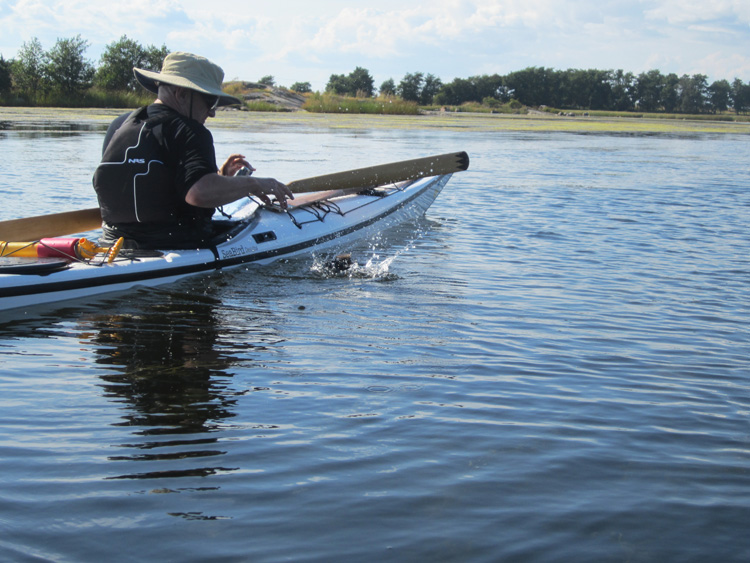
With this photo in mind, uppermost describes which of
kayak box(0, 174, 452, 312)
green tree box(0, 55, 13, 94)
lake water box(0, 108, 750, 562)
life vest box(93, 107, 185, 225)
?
green tree box(0, 55, 13, 94)

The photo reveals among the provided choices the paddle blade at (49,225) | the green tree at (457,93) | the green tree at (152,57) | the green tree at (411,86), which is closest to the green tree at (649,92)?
the green tree at (457,93)

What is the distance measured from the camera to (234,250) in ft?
18.1

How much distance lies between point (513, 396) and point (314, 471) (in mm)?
1118

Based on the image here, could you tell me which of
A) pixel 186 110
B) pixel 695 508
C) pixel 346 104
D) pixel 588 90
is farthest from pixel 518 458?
pixel 588 90

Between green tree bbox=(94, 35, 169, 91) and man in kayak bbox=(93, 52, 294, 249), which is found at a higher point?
green tree bbox=(94, 35, 169, 91)

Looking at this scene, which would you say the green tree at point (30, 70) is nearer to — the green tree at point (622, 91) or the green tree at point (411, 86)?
the green tree at point (411, 86)

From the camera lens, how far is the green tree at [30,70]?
37406 mm

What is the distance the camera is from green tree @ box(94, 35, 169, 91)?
3950 cm

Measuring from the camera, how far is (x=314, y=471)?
2.46 m

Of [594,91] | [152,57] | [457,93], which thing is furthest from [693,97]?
[152,57]

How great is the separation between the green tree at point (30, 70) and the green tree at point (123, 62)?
286 centimetres

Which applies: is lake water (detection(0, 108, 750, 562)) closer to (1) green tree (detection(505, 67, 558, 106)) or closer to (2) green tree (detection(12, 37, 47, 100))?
(2) green tree (detection(12, 37, 47, 100))

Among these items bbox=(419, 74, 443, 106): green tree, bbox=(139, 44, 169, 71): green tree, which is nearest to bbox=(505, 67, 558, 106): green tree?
bbox=(419, 74, 443, 106): green tree

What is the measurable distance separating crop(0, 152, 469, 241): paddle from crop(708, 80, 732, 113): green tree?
103796 mm
